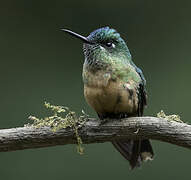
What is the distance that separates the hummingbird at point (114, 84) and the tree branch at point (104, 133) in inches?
5.8

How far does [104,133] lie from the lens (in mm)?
3631

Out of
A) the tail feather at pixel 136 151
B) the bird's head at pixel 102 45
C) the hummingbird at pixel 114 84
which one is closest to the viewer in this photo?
the hummingbird at pixel 114 84

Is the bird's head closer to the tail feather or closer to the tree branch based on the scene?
the tree branch

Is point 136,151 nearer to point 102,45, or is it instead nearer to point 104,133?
point 104,133

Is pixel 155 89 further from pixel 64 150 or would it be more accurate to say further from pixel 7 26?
pixel 7 26

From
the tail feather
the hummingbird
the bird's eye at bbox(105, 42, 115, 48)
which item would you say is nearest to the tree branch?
the hummingbird

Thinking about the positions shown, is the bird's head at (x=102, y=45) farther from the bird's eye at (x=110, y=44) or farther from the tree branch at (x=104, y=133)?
the tree branch at (x=104, y=133)

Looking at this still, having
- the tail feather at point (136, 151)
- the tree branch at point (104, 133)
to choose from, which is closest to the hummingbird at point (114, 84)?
the tail feather at point (136, 151)

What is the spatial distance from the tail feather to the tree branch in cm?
40

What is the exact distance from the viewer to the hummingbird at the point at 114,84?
3729mm

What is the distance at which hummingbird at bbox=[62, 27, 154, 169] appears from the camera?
147 inches

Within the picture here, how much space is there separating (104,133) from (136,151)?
1.69ft

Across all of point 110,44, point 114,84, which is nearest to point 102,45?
point 110,44

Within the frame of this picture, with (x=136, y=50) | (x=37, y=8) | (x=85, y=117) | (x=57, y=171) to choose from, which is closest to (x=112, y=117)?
(x=85, y=117)
